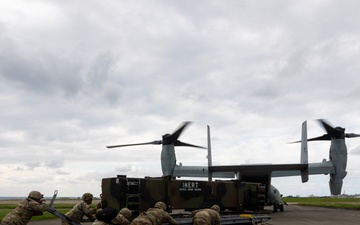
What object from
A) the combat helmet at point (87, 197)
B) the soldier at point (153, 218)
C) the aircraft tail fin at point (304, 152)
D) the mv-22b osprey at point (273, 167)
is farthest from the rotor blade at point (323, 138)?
the combat helmet at point (87, 197)

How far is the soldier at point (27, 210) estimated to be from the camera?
9.84m

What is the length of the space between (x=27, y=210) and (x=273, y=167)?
20591 mm

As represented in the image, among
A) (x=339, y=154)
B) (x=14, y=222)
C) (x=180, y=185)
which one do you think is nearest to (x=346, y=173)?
(x=339, y=154)

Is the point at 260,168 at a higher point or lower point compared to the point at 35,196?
higher

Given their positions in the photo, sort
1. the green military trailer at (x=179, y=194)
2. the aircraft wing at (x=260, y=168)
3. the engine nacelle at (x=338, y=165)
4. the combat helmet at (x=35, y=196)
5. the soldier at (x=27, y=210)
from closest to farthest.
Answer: the soldier at (x=27, y=210), the combat helmet at (x=35, y=196), the green military trailer at (x=179, y=194), the aircraft wing at (x=260, y=168), the engine nacelle at (x=338, y=165)

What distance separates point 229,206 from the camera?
16422mm

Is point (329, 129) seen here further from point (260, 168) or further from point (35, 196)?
point (35, 196)

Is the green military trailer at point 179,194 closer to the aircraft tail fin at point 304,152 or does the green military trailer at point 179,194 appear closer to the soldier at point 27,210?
the soldier at point 27,210

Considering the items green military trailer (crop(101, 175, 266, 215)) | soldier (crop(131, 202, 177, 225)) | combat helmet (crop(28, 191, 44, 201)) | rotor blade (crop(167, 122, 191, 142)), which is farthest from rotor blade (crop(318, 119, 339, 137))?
combat helmet (crop(28, 191, 44, 201))

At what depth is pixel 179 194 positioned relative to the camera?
48.8 ft

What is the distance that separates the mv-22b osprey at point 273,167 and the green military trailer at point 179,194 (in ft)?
36.2

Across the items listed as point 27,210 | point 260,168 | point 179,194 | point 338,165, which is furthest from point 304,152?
point 27,210

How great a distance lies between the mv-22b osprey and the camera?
28.5 m

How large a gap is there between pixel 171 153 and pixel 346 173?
13.9 metres
